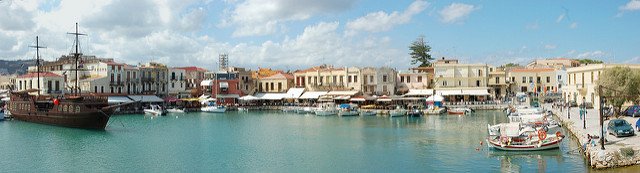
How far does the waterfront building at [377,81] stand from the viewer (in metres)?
77.8

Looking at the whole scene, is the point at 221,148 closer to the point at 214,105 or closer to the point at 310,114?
the point at 310,114

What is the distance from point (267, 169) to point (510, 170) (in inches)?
423

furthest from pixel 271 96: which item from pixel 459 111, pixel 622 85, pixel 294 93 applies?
pixel 622 85

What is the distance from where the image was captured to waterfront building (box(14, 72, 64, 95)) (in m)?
69.4

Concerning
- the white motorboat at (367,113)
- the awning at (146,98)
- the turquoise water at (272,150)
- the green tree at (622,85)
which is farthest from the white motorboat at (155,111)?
the green tree at (622,85)

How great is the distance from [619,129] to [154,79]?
61931 millimetres

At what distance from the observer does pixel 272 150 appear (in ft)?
111

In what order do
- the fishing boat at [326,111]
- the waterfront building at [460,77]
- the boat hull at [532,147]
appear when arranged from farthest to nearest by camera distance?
the waterfront building at [460,77]
the fishing boat at [326,111]
the boat hull at [532,147]

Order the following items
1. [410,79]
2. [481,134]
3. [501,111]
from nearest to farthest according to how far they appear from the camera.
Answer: [481,134], [501,111], [410,79]

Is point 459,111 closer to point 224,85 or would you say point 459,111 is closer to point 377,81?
point 377,81

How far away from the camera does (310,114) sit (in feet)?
225

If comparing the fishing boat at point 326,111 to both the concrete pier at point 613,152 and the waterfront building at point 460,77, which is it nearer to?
the waterfront building at point 460,77

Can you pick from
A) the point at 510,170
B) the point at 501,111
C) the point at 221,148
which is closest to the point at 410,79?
the point at 501,111

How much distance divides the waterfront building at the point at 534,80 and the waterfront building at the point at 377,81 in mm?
15968
